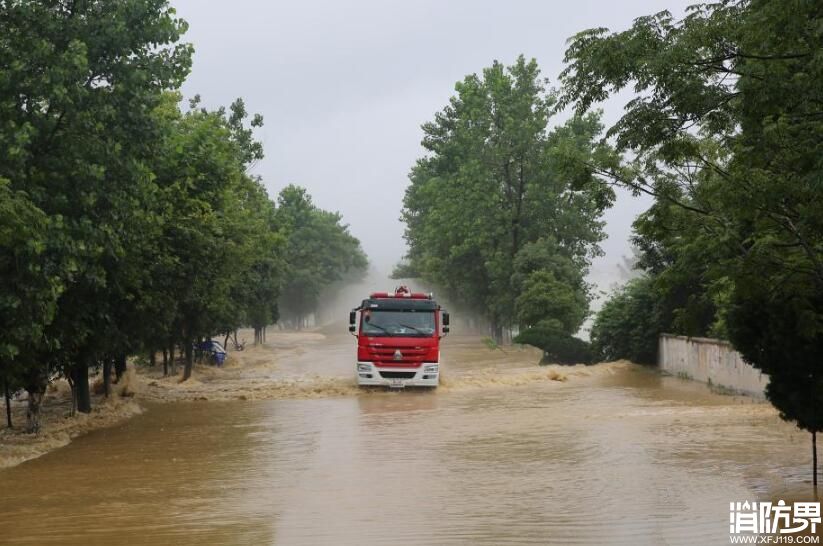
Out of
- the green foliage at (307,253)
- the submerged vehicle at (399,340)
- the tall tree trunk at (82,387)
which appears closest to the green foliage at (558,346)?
the submerged vehicle at (399,340)

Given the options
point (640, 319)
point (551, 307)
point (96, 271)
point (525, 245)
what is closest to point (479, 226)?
point (525, 245)

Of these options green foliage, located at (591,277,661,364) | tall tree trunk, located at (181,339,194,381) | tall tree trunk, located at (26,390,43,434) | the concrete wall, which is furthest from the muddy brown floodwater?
green foliage, located at (591,277,661,364)

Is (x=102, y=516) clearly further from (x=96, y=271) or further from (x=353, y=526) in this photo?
(x=96, y=271)

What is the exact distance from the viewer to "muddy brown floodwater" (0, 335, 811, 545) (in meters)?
10.8

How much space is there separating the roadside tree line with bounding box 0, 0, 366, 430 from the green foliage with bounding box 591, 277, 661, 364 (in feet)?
60.1

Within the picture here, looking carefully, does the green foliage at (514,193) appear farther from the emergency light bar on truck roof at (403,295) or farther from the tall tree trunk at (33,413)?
the tall tree trunk at (33,413)

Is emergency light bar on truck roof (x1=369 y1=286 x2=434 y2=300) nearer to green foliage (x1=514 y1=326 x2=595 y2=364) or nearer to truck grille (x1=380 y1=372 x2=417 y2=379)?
truck grille (x1=380 y1=372 x2=417 y2=379)

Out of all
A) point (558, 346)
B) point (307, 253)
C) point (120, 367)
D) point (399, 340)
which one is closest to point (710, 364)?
point (399, 340)

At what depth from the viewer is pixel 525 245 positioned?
5569 centimetres

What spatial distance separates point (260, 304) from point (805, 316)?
4460 cm

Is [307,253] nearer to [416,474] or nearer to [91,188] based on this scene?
[91,188]

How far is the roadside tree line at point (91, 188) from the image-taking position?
1595 cm

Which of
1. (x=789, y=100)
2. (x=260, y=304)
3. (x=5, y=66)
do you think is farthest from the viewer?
(x=260, y=304)

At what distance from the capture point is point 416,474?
14891 mm
